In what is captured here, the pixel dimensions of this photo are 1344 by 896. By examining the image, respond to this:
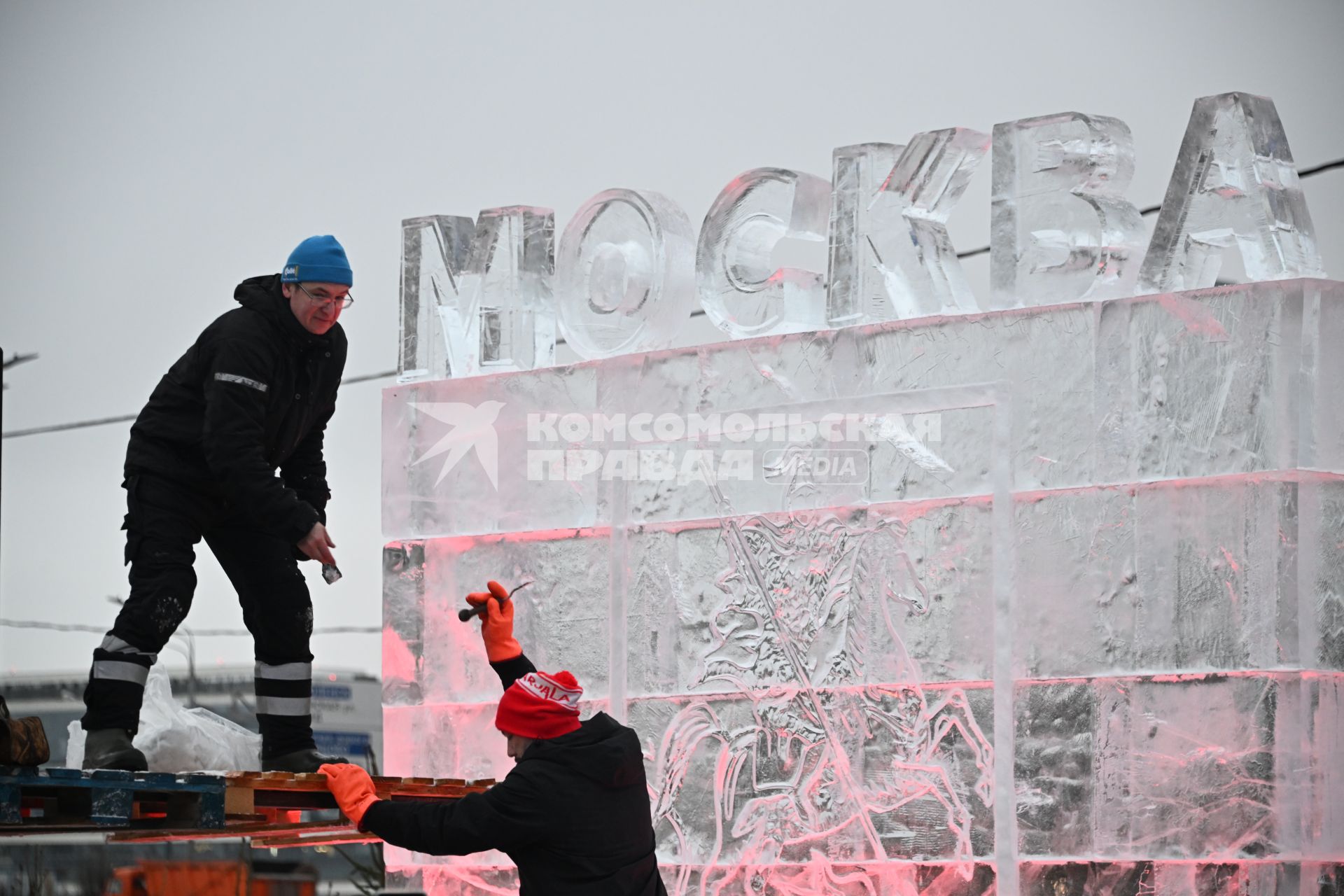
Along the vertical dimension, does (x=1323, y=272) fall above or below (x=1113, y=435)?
above

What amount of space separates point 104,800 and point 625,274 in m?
3.85

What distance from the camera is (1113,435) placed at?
22.4 ft

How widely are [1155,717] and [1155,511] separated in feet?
2.58

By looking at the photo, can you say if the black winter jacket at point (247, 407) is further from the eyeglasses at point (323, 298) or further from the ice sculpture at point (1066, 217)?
the ice sculpture at point (1066, 217)

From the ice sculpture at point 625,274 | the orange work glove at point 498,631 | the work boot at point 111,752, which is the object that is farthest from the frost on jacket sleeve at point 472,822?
the ice sculpture at point 625,274

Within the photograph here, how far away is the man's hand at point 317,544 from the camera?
577 centimetres

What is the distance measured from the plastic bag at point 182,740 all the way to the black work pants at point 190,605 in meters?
0.38

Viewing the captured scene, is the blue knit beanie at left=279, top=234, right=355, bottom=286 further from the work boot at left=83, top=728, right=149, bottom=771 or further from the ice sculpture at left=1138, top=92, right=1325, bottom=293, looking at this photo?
the ice sculpture at left=1138, top=92, right=1325, bottom=293

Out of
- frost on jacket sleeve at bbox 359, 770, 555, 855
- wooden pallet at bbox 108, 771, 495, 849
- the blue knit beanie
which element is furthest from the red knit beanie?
Result: the blue knit beanie

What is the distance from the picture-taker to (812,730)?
721 cm

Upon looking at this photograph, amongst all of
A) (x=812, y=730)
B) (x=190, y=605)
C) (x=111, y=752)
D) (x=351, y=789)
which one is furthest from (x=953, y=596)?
(x=111, y=752)

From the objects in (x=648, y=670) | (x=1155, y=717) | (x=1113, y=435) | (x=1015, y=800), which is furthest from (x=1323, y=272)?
(x=648, y=670)

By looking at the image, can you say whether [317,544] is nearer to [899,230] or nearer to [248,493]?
[248,493]

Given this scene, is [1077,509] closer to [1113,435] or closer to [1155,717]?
[1113,435]
